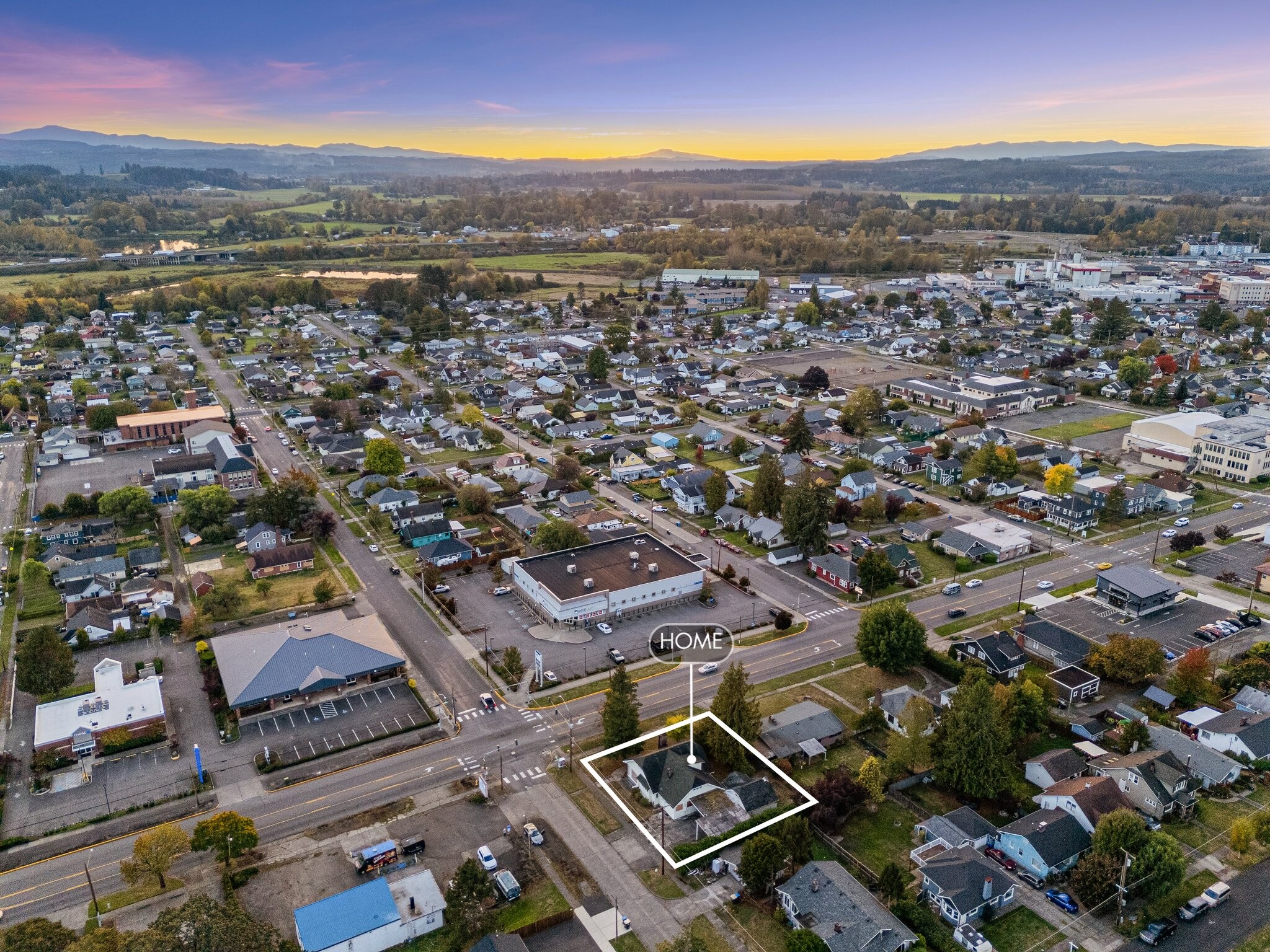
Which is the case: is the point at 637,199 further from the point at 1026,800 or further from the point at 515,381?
the point at 1026,800

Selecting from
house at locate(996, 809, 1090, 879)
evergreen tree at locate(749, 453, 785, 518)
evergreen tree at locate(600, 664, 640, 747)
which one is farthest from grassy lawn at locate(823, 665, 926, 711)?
evergreen tree at locate(749, 453, 785, 518)

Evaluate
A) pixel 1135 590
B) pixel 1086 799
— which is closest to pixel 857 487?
pixel 1135 590

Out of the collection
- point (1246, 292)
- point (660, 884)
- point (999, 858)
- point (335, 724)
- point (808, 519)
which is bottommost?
point (335, 724)

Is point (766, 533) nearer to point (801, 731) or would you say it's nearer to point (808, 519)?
point (808, 519)

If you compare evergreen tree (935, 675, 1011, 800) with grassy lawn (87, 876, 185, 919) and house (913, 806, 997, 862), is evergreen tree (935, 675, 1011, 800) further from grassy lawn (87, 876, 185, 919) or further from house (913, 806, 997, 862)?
grassy lawn (87, 876, 185, 919)

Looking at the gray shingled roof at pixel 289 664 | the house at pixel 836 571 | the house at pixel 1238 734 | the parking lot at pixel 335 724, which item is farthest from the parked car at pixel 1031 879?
the gray shingled roof at pixel 289 664

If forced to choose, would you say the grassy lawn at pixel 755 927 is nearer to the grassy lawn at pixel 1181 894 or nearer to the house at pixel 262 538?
the grassy lawn at pixel 1181 894

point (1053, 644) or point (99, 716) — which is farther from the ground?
point (99, 716)
